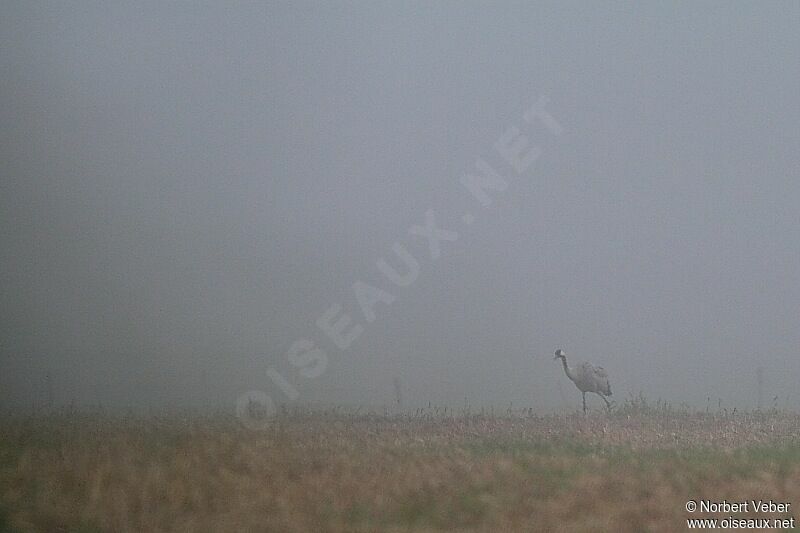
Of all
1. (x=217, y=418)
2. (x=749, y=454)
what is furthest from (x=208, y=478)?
(x=749, y=454)

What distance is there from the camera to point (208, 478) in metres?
6.57

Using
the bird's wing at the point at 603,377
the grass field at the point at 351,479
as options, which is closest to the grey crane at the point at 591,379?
the bird's wing at the point at 603,377

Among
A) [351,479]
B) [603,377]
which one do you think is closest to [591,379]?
[603,377]

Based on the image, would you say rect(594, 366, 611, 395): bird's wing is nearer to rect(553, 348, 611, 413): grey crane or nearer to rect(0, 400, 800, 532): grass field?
rect(553, 348, 611, 413): grey crane

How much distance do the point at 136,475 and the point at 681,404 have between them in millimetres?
8572

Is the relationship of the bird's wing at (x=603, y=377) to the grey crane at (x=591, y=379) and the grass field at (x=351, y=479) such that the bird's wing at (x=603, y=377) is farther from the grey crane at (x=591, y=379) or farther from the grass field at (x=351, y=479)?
the grass field at (x=351, y=479)

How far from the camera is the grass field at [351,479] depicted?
6023mm

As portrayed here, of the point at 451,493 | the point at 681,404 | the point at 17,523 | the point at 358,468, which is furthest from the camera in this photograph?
the point at 681,404

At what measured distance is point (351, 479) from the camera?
259 inches

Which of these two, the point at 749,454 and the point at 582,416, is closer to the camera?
the point at 749,454

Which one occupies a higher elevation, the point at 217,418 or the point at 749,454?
the point at 217,418

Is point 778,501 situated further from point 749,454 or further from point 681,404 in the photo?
point 681,404

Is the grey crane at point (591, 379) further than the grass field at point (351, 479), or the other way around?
the grey crane at point (591, 379)

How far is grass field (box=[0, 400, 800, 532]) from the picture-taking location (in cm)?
602
